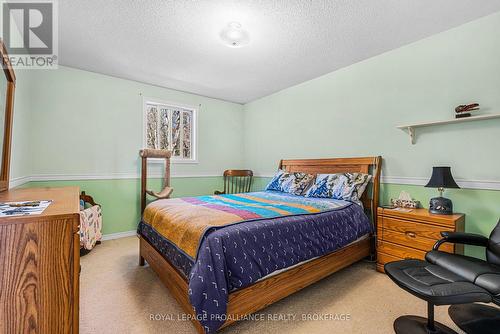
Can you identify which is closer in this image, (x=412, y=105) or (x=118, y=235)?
(x=412, y=105)

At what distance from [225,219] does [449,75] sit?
8.64ft

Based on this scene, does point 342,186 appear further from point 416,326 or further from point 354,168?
point 416,326

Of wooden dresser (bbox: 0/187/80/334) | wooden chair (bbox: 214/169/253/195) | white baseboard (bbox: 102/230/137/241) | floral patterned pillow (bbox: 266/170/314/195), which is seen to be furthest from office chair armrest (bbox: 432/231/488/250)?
white baseboard (bbox: 102/230/137/241)

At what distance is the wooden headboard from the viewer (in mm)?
2807

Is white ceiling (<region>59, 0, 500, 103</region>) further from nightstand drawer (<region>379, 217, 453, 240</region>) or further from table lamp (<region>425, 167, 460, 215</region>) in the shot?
nightstand drawer (<region>379, 217, 453, 240</region>)

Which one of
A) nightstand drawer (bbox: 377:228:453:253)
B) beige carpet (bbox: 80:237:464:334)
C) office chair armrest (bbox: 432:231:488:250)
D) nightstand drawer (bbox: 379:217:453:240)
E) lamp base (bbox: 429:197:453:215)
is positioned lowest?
beige carpet (bbox: 80:237:464:334)

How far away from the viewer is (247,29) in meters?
2.34

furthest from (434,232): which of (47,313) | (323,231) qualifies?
(47,313)

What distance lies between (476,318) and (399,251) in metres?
0.70

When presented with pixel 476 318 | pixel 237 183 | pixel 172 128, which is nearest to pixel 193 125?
pixel 172 128

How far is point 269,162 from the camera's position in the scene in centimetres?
446

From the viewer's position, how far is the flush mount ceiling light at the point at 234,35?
7.44 ft

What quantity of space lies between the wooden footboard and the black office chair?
62 cm

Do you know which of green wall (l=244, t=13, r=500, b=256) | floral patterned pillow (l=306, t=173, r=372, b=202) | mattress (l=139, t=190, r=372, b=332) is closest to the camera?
mattress (l=139, t=190, r=372, b=332)
